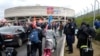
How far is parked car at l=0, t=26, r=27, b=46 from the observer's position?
17.9 meters

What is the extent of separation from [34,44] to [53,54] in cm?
252

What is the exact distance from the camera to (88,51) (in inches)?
438

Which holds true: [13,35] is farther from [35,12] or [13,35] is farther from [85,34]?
[35,12]

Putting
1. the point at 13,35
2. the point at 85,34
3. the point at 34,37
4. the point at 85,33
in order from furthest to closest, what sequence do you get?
the point at 13,35 < the point at 85,34 < the point at 85,33 < the point at 34,37

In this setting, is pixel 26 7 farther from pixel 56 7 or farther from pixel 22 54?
pixel 22 54

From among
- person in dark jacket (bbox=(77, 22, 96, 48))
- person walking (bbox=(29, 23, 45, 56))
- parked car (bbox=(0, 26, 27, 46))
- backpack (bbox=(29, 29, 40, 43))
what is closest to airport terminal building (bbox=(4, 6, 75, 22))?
parked car (bbox=(0, 26, 27, 46))

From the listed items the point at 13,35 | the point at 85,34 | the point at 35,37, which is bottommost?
the point at 13,35

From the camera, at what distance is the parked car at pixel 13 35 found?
58.6ft

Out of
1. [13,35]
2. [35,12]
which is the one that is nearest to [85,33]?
[13,35]

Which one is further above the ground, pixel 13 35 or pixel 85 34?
pixel 85 34

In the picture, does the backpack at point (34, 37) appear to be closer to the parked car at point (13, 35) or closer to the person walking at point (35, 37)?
the person walking at point (35, 37)

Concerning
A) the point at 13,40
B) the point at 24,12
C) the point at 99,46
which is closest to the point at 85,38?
the point at 99,46

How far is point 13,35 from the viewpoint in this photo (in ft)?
60.0

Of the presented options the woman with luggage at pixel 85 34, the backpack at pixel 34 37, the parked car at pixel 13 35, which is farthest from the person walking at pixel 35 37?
the parked car at pixel 13 35
